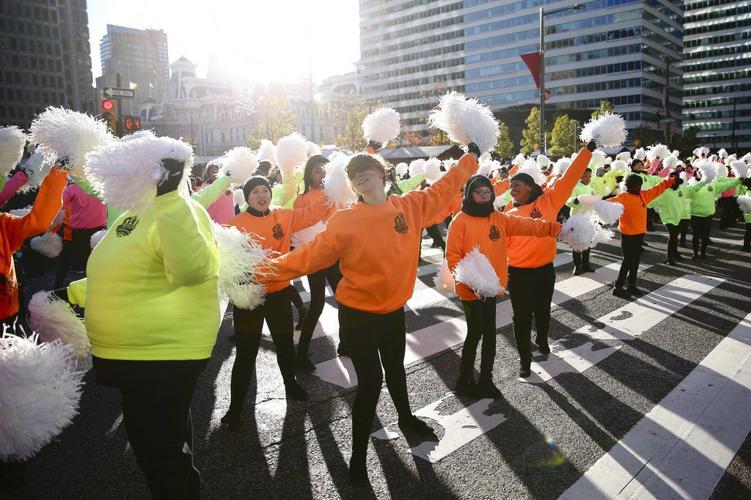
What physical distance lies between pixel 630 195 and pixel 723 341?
2774mm

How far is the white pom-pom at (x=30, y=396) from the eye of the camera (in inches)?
95.5

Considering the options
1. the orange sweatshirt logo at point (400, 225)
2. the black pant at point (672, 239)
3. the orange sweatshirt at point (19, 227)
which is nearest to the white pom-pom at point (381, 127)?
the orange sweatshirt logo at point (400, 225)

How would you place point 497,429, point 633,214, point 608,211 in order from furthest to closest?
1. point 633,214
2. point 608,211
3. point 497,429

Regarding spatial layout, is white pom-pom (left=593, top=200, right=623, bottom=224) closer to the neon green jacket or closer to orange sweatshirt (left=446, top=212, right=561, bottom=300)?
orange sweatshirt (left=446, top=212, right=561, bottom=300)

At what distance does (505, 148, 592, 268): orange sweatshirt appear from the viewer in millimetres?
5254

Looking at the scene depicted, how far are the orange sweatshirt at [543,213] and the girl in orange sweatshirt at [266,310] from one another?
1941 mm

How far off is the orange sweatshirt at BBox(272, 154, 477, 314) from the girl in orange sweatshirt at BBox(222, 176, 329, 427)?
0.81 metres

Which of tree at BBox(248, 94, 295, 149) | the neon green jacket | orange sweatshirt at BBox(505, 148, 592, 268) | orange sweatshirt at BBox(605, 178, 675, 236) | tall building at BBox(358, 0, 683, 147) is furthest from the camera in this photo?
tall building at BBox(358, 0, 683, 147)

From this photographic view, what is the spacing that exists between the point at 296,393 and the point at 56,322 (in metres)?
2.32

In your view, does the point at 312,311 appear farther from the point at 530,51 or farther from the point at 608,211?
the point at 530,51

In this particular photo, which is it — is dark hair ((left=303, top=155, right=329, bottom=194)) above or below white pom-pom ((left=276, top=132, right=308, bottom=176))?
below

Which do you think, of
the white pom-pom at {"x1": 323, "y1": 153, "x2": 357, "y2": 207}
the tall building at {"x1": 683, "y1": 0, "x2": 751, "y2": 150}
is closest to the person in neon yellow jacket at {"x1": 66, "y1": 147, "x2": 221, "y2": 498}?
the white pom-pom at {"x1": 323, "y1": 153, "x2": 357, "y2": 207}

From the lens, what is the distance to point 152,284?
7.77 feet

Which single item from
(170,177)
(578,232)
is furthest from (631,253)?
(170,177)
